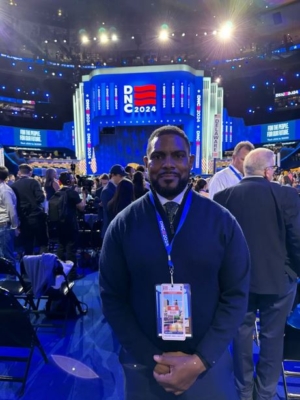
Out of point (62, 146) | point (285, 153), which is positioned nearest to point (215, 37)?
point (285, 153)

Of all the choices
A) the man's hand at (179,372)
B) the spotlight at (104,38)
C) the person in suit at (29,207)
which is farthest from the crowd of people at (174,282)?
the spotlight at (104,38)

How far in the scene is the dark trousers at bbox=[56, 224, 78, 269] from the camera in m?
4.74

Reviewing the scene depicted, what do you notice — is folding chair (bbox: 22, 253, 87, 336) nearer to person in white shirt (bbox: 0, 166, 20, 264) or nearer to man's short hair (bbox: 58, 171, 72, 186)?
person in white shirt (bbox: 0, 166, 20, 264)

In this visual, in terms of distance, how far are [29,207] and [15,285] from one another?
172 cm

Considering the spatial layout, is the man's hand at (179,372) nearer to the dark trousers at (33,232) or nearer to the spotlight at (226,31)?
the dark trousers at (33,232)

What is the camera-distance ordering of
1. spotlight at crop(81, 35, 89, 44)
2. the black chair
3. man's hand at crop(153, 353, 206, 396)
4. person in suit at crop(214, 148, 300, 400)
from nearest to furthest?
man's hand at crop(153, 353, 206, 396), person in suit at crop(214, 148, 300, 400), the black chair, spotlight at crop(81, 35, 89, 44)

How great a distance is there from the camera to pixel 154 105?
19.0 metres

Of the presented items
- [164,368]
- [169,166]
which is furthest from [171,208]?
[164,368]

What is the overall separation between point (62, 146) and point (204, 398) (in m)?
30.1

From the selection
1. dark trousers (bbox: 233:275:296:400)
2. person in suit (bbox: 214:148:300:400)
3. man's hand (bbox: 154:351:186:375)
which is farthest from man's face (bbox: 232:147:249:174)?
man's hand (bbox: 154:351:186:375)

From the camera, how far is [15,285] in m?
3.43

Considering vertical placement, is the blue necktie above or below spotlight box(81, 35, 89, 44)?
below

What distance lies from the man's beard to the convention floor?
188 centimetres

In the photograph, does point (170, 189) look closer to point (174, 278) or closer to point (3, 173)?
point (174, 278)
